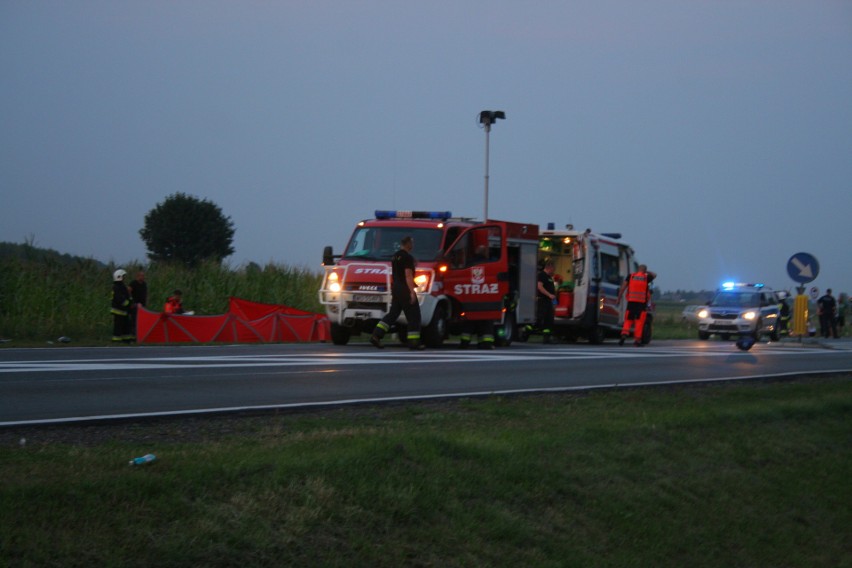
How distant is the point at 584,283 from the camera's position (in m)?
26.5

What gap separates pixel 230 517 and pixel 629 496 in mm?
3595

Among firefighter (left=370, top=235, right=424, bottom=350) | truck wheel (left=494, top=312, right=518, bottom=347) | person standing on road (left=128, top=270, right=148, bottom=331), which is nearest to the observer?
firefighter (left=370, top=235, right=424, bottom=350)

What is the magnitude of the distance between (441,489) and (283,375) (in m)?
6.00

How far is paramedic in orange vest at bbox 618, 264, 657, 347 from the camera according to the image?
84.7 feet

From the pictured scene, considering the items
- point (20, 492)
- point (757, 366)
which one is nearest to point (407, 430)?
point (20, 492)

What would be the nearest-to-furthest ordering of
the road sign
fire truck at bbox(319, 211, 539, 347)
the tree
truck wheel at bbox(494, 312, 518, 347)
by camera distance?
fire truck at bbox(319, 211, 539, 347) → truck wheel at bbox(494, 312, 518, 347) → the road sign → the tree

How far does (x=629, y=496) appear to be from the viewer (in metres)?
8.02

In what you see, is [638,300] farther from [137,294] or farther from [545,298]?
[137,294]

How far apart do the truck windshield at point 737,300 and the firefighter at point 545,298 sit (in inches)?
534

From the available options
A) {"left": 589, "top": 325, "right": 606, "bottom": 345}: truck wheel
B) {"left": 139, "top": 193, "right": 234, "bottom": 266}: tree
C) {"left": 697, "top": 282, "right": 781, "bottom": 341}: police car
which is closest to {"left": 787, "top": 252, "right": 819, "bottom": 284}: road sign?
{"left": 697, "top": 282, "right": 781, "bottom": 341}: police car

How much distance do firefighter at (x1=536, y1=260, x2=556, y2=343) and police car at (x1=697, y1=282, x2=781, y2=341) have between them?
12.6 m

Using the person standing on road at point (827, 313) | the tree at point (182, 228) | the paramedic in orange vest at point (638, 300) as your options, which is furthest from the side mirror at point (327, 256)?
the tree at point (182, 228)

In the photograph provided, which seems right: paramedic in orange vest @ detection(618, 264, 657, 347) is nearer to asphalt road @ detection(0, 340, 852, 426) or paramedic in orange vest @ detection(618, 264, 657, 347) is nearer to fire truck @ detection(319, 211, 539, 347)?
fire truck @ detection(319, 211, 539, 347)

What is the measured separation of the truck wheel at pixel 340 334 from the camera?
67.9 ft
